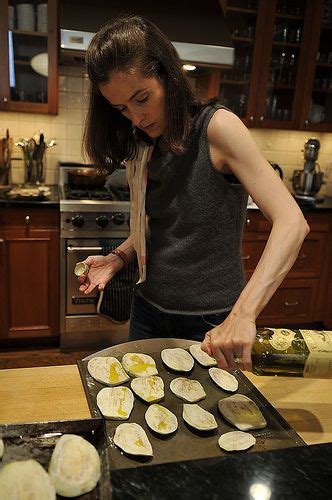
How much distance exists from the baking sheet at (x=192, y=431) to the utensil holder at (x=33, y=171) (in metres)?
2.01

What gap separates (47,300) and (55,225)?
440 mm

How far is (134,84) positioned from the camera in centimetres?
96

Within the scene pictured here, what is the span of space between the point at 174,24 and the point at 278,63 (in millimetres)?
820

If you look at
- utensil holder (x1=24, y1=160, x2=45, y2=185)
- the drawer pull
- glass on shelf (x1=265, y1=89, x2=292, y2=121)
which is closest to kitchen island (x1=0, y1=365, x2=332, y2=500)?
utensil holder (x1=24, y1=160, x2=45, y2=185)

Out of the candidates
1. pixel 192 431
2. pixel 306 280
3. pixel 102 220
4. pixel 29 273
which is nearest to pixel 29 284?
pixel 29 273

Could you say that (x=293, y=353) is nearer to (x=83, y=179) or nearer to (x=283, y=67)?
(x=83, y=179)

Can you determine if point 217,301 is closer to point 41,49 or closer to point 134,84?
point 134,84

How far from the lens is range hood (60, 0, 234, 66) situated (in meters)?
2.27

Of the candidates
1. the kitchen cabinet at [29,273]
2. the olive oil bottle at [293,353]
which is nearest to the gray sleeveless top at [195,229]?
the olive oil bottle at [293,353]

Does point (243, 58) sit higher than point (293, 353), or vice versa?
point (243, 58)

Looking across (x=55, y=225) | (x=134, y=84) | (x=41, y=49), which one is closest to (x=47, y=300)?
(x=55, y=225)

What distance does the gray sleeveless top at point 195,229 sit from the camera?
41.7 inches

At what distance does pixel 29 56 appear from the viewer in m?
2.53

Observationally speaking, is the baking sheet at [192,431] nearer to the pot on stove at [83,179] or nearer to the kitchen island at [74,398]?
the kitchen island at [74,398]
